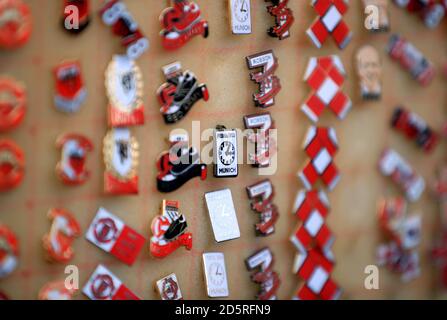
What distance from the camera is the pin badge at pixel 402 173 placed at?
2.03 m

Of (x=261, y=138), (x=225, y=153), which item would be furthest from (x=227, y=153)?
(x=261, y=138)

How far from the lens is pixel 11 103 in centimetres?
131

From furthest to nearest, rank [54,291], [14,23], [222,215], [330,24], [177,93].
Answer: [330,24], [222,215], [177,93], [54,291], [14,23]

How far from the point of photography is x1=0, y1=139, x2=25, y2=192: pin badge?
132cm

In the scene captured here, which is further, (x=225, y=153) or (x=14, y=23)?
(x=225, y=153)

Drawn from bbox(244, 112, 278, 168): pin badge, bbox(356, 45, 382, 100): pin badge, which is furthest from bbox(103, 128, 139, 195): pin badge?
bbox(356, 45, 382, 100): pin badge

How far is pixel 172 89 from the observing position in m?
1.52

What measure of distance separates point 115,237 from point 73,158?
19 centimetres

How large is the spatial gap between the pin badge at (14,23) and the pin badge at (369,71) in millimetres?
916

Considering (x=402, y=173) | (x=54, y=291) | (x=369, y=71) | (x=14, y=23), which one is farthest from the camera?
(x=402, y=173)

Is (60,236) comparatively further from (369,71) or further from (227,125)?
(369,71)

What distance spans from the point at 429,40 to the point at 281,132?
0.63 meters

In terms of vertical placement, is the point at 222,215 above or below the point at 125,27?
below
